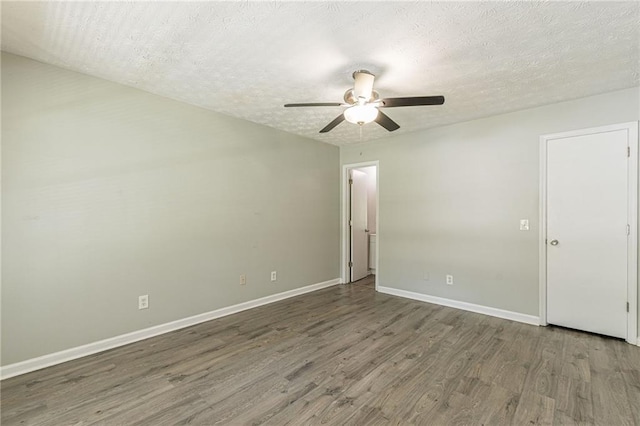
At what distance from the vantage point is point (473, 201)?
3.75 meters

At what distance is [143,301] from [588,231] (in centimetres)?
462

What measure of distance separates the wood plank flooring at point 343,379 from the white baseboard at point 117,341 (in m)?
0.09

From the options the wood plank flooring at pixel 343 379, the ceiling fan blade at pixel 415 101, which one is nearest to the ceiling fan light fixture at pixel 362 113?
the ceiling fan blade at pixel 415 101

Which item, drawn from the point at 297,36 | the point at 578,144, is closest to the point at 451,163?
the point at 578,144

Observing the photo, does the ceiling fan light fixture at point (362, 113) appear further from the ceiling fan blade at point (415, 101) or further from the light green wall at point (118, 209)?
the light green wall at point (118, 209)

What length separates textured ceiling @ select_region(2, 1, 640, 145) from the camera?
5.76 feet

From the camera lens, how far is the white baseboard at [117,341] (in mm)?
2254

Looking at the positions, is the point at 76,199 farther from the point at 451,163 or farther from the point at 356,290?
the point at 451,163

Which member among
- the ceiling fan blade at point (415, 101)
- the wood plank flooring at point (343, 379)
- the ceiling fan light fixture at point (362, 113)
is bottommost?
the wood plank flooring at point (343, 379)

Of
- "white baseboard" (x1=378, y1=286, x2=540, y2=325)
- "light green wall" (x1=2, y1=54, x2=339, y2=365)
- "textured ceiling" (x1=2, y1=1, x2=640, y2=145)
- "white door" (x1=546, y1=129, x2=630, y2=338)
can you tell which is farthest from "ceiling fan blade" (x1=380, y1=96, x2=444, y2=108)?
"white baseboard" (x1=378, y1=286, x2=540, y2=325)

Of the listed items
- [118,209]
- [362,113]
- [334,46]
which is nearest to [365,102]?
[362,113]

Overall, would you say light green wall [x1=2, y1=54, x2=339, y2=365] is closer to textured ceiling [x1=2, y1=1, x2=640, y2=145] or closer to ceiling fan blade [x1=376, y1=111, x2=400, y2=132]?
textured ceiling [x1=2, y1=1, x2=640, y2=145]

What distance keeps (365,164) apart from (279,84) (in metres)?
2.47

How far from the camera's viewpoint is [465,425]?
5.74 feet
